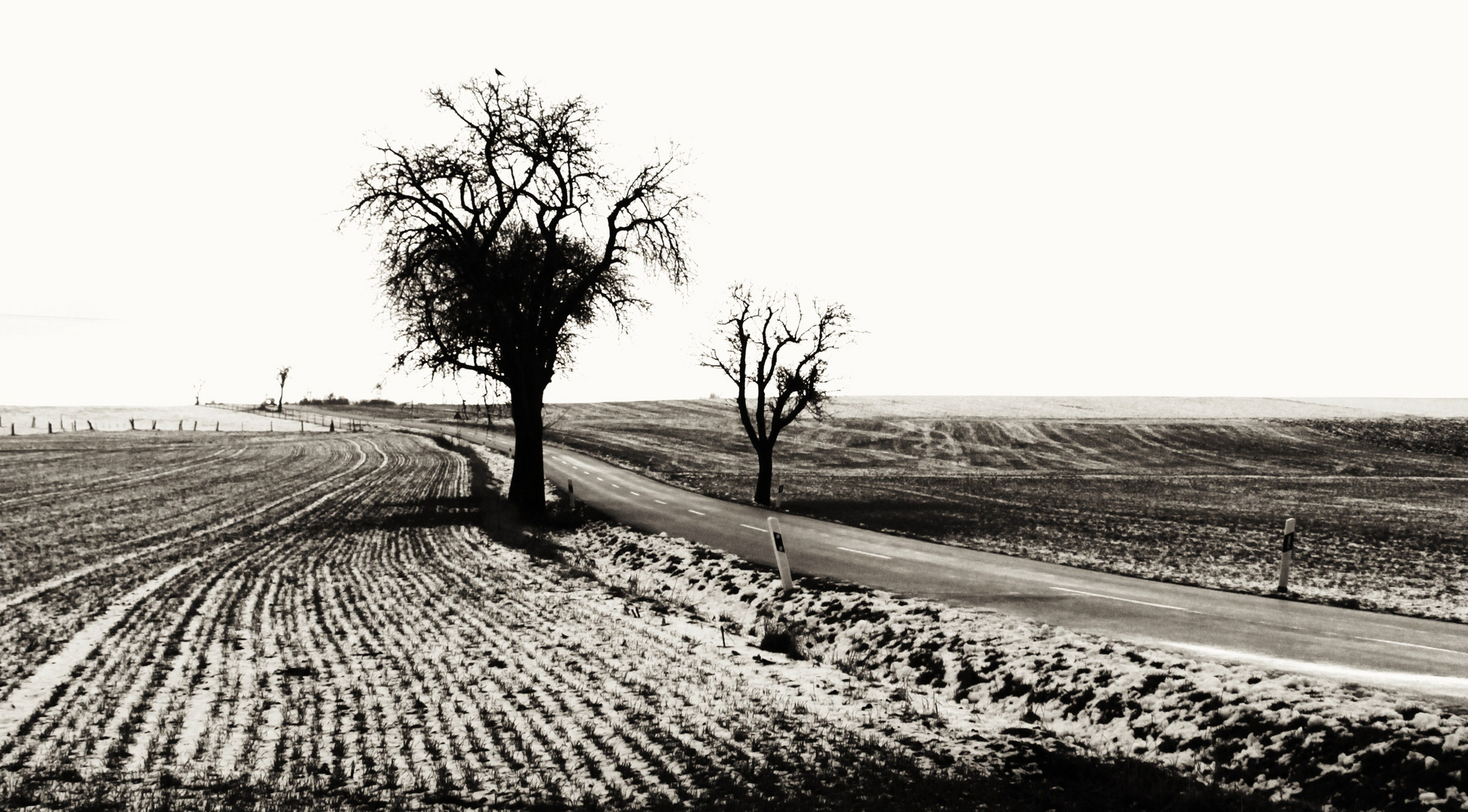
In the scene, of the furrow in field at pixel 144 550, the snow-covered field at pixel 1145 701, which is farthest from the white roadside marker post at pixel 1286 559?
the furrow in field at pixel 144 550

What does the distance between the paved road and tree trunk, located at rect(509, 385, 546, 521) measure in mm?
5509

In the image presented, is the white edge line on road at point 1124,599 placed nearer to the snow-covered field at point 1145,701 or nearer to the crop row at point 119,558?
the snow-covered field at point 1145,701

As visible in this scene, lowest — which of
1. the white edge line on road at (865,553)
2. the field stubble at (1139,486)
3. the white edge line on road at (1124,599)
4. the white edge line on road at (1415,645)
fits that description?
the field stubble at (1139,486)

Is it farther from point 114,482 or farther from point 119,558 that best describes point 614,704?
point 114,482

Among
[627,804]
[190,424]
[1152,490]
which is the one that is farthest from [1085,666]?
[190,424]

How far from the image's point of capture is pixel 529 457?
26.1 metres

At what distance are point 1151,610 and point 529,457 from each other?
62.4ft

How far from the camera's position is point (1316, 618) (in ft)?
36.8

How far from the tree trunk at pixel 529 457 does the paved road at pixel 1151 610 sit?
5.51 meters

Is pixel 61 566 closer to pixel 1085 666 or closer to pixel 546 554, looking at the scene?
pixel 546 554

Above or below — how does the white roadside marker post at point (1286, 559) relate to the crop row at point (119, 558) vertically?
above

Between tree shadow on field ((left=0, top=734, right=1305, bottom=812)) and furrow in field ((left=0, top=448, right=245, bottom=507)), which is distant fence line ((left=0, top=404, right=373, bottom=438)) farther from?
tree shadow on field ((left=0, top=734, right=1305, bottom=812))

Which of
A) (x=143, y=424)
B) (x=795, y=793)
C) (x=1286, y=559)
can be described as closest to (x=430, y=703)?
(x=795, y=793)

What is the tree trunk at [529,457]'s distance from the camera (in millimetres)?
25422
